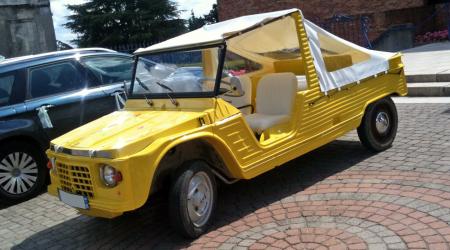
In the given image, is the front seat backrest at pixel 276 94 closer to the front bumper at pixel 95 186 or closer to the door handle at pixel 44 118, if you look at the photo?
the front bumper at pixel 95 186

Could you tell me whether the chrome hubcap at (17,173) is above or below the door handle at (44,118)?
below

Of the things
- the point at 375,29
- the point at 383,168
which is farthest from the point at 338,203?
the point at 375,29

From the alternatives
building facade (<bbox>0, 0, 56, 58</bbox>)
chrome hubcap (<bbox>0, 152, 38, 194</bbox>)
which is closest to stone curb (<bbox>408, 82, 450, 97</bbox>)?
chrome hubcap (<bbox>0, 152, 38, 194</bbox>)

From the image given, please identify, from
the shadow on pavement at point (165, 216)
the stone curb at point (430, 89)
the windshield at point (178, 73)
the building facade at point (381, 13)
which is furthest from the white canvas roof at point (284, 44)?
the building facade at point (381, 13)

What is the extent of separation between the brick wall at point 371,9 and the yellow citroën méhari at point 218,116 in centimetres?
1499

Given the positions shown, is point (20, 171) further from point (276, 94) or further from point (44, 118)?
point (276, 94)

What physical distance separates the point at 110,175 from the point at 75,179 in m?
0.52

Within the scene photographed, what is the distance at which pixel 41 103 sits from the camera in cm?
680

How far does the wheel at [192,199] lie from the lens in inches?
168

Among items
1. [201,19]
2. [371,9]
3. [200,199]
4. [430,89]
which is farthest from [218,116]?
[201,19]

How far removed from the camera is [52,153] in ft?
15.6

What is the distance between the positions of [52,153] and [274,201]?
2167 millimetres

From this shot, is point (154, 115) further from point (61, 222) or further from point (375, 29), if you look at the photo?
point (375, 29)

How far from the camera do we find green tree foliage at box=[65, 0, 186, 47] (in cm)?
3894
